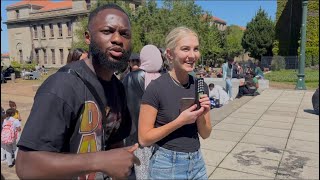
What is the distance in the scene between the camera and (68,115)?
48.6 inches

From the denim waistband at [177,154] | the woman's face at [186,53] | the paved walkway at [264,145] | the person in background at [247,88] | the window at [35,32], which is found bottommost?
the paved walkway at [264,145]

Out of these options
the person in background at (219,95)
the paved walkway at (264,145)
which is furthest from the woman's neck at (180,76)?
the person in background at (219,95)

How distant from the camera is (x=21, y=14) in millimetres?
57594

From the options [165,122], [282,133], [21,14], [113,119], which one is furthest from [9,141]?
[21,14]

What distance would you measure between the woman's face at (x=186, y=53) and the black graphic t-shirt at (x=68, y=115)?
0.86 meters

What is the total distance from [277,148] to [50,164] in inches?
210

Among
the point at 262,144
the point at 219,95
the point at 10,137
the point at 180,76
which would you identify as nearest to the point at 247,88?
the point at 219,95

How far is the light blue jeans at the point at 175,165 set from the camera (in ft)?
7.35

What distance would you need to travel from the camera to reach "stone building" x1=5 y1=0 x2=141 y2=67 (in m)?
50.4

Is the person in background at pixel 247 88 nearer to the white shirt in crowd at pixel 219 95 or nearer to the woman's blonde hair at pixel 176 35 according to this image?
the white shirt in crowd at pixel 219 95

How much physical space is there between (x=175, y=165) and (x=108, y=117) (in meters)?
0.94

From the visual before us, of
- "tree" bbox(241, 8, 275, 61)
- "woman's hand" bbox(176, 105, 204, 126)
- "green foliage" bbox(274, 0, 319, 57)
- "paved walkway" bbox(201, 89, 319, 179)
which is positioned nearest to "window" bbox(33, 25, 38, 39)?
"tree" bbox(241, 8, 275, 61)

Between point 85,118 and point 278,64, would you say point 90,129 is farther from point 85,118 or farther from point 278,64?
point 278,64

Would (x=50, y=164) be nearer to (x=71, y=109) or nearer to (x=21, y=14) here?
(x=71, y=109)
